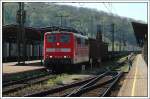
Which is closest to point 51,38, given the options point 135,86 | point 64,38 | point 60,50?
point 64,38

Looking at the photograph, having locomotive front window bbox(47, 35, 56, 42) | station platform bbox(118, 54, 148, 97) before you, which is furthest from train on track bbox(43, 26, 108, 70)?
station platform bbox(118, 54, 148, 97)

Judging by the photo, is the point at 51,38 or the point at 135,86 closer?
the point at 135,86

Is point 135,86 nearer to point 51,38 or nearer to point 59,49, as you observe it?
point 59,49

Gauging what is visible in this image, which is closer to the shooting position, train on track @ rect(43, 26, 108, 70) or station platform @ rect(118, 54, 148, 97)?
station platform @ rect(118, 54, 148, 97)

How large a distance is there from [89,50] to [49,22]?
158 feet

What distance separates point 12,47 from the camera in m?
50.5

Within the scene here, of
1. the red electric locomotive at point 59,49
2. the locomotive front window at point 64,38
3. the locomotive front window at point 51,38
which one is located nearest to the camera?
the red electric locomotive at point 59,49

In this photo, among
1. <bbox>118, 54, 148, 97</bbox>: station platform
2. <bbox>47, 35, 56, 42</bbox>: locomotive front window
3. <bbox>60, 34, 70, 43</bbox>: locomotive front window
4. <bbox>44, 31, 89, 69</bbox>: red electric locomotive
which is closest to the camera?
<bbox>118, 54, 148, 97</bbox>: station platform

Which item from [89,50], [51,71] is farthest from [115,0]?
[89,50]

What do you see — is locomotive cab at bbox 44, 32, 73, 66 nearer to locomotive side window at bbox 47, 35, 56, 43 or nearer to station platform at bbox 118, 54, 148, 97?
locomotive side window at bbox 47, 35, 56, 43

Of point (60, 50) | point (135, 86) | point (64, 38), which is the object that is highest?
point (64, 38)

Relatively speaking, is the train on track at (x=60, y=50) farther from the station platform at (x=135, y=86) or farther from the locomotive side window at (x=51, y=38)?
the station platform at (x=135, y=86)

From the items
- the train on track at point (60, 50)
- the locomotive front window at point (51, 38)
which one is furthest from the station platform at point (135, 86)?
the locomotive front window at point (51, 38)

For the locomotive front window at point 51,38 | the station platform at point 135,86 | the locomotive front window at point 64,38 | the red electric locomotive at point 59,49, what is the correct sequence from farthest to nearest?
the locomotive front window at point 51,38 → the locomotive front window at point 64,38 → the red electric locomotive at point 59,49 → the station platform at point 135,86
